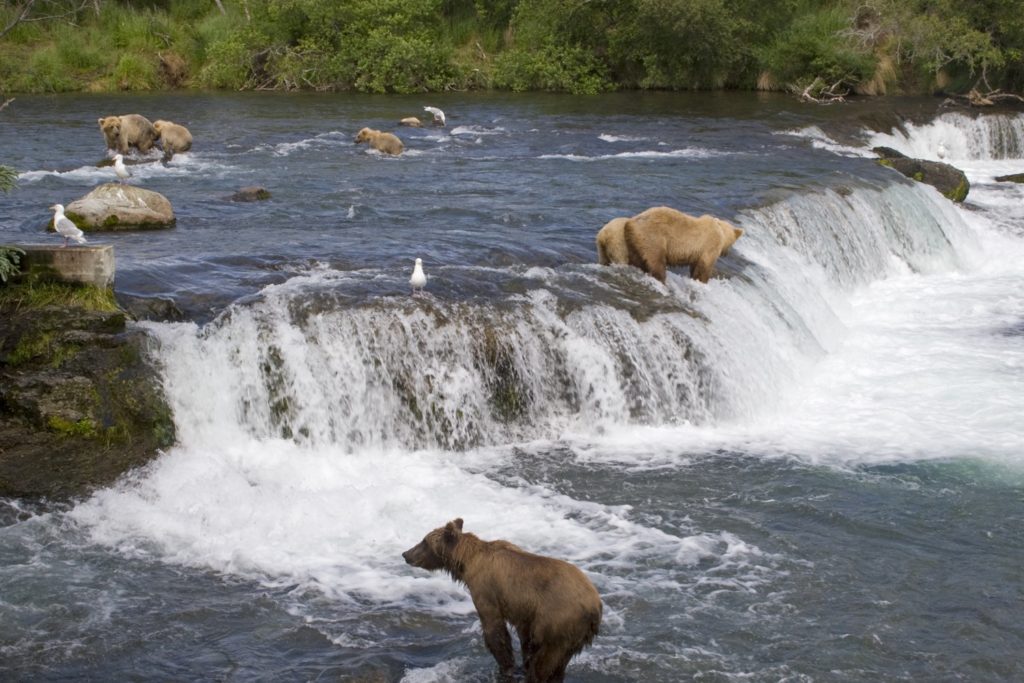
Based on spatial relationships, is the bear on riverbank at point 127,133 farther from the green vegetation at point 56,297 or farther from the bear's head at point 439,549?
the bear's head at point 439,549

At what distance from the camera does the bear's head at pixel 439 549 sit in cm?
665

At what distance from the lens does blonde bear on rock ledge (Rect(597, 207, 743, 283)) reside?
41.9 feet

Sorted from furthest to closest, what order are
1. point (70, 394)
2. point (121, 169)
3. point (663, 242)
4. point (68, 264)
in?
point (121, 169) < point (663, 242) < point (68, 264) < point (70, 394)

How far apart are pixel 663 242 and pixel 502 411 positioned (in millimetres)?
3014

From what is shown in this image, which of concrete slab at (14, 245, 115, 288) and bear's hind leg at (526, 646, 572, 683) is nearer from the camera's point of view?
bear's hind leg at (526, 646, 572, 683)

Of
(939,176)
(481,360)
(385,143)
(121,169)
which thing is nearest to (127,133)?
(121,169)

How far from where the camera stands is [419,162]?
72.1 ft

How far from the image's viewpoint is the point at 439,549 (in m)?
6.68

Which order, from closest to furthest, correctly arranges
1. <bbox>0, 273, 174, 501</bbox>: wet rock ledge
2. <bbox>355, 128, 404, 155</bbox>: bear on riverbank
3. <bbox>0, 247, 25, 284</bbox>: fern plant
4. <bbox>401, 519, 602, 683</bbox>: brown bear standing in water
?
<bbox>401, 519, 602, 683</bbox>: brown bear standing in water < <bbox>0, 273, 174, 501</bbox>: wet rock ledge < <bbox>0, 247, 25, 284</bbox>: fern plant < <bbox>355, 128, 404, 155</bbox>: bear on riverbank

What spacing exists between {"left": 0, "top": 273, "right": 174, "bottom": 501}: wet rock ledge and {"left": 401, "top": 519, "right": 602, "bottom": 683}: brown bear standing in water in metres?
4.32

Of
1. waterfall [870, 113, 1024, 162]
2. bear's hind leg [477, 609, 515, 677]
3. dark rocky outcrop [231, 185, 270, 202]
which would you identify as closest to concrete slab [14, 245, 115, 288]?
bear's hind leg [477, 609, 515, 677]

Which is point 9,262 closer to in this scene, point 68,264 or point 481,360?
point 68,264

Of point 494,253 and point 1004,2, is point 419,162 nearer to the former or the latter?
point 494,253

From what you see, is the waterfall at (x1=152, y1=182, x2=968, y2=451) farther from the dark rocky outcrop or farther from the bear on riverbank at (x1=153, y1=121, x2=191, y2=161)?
the bear on riverbank at (x1=153, y1=121, x2=191, y2=161)
